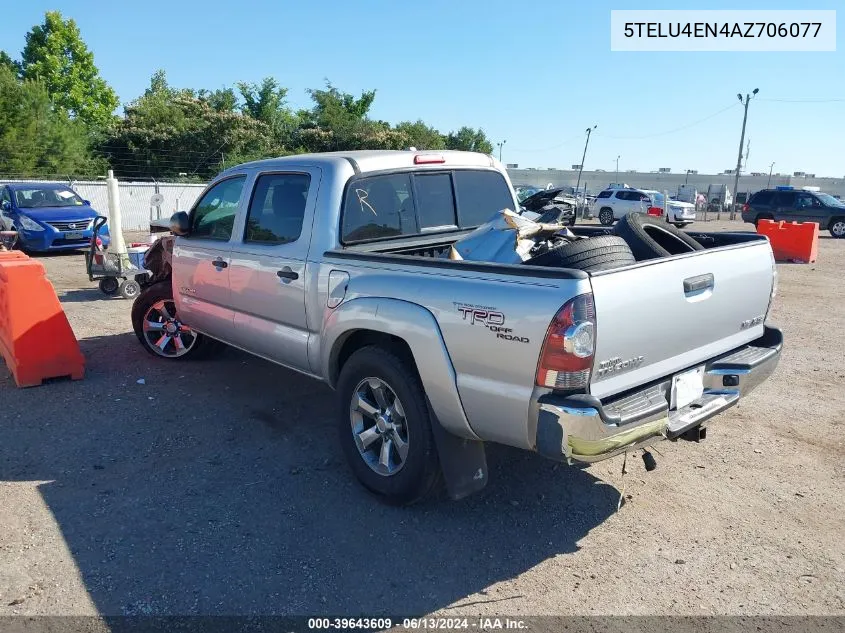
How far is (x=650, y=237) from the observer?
160 inches

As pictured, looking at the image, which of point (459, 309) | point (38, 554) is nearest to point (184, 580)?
point (38, 554)

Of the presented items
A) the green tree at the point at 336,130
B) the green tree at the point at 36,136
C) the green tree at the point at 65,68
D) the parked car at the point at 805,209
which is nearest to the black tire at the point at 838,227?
the parked car at the point at 805,209

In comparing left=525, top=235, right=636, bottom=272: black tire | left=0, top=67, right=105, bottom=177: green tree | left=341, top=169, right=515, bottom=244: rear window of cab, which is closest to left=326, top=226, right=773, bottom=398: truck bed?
left=525, top=235, right=636, bottom=272: black tire

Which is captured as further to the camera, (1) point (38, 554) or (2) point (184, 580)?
(1) point (38, 554)

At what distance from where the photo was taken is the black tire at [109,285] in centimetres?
1082

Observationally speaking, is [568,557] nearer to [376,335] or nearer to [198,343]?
[376,335]

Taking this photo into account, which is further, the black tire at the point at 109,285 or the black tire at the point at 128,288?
the black tire at the point at 109,285

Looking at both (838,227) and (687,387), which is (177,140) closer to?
(838,227)

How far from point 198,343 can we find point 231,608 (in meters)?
4.10

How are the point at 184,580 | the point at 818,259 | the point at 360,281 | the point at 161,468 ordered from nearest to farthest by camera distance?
the point at 184,580, the point at 360,281, the point at 161,468, the point at 818,259

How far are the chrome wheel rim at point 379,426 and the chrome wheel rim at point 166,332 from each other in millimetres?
3309

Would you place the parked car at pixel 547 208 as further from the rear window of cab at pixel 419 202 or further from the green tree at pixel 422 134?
the green tree at pixel 422 134

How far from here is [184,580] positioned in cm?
332

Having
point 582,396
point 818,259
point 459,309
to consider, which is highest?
point 459,309
